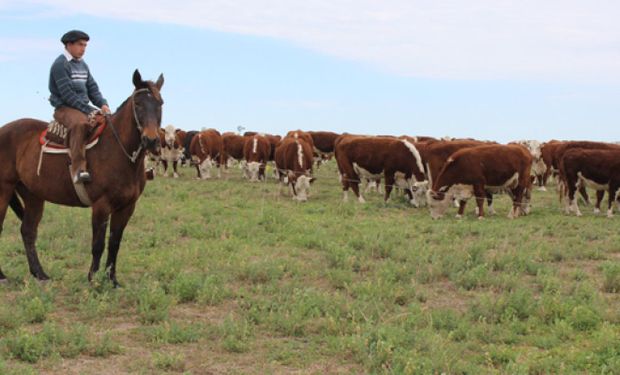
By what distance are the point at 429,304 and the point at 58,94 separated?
5.50m

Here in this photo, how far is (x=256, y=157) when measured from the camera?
94.0 ft

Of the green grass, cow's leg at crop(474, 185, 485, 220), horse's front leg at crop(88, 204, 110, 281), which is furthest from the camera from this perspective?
cow's leg at crop(474, 185, 485, 220)

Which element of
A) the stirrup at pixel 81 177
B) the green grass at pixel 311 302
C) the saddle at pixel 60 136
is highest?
the saddle at pixel 60 136

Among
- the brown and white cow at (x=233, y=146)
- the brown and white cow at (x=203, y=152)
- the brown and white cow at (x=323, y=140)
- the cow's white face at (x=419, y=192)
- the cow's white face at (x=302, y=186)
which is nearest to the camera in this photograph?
the cow's white face at (x=419, y=192)

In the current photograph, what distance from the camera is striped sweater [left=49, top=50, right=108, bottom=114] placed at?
8.28m

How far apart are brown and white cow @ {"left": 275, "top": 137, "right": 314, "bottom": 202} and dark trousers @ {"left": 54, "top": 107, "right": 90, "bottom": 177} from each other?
12662 mm

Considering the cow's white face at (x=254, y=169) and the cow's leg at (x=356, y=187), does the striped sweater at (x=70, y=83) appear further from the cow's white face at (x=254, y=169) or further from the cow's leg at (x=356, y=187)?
the cow's white face at (x=254, y=169)

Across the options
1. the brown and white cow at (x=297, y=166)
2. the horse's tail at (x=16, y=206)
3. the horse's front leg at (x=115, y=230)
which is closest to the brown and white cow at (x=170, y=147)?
the brown and white cow at (x=297, y=166)

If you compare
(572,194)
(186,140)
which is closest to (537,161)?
(572,194)

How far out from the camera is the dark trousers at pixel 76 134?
796cm

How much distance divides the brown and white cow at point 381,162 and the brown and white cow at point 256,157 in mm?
7542

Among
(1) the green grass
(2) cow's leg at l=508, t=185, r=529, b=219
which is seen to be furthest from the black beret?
(2) cow's leg at l=508, t=185, r=529, b=219

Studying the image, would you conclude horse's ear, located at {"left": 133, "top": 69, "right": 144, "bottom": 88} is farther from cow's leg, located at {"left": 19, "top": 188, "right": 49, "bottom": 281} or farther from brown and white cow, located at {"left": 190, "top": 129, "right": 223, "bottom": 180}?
brown and white cow, located at {"left": 190, "top": 129, "right": 223, "bottom": 180}

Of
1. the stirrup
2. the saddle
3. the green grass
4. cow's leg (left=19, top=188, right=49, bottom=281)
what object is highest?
the saddle
